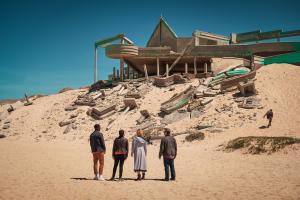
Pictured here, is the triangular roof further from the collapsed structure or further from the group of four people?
the group of four people

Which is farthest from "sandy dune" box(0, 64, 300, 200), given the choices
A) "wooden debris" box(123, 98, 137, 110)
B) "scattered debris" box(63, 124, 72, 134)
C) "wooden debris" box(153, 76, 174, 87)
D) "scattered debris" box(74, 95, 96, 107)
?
"scattered debris" box(74, 95, 96, 107)

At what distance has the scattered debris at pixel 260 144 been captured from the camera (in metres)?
14.9

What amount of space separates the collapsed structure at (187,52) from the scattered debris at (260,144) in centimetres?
1878

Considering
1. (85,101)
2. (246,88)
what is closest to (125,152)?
(246,88)

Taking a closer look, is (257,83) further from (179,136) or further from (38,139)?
(38,139)

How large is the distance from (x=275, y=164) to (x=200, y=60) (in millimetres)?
28094

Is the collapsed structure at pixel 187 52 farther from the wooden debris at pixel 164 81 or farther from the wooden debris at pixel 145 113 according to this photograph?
the wooden debris at pixel 145 113

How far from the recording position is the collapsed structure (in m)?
37.6

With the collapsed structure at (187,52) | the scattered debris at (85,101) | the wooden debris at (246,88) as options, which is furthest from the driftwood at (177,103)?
the scattered debris at (85,101)

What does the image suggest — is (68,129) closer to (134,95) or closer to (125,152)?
(134,95)

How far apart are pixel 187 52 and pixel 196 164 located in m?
25.8

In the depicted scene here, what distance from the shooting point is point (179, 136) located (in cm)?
2227

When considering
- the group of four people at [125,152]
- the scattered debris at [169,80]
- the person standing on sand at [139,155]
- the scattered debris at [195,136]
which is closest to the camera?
the group of four people at [125,152]

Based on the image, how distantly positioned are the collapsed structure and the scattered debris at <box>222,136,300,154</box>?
18.8 m
